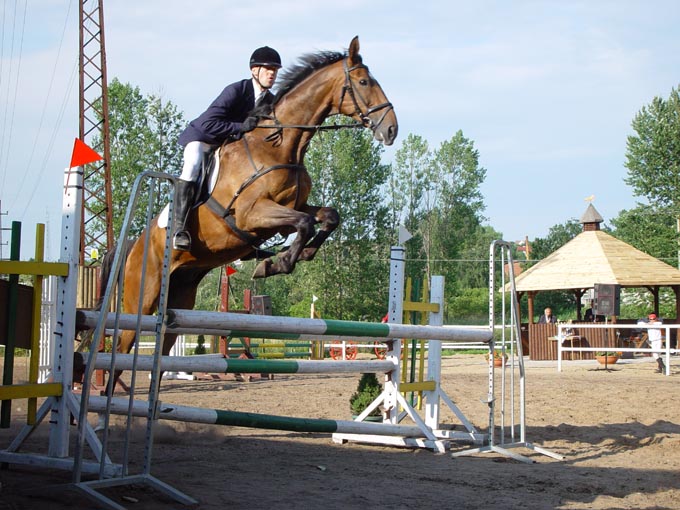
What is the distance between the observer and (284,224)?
4.98 m

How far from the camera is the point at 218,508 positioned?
3.29 m

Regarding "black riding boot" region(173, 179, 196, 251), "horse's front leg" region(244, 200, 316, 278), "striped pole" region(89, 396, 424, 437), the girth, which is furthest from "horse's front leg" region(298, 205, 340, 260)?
"striped pole" region(89, 396, 424, 437)


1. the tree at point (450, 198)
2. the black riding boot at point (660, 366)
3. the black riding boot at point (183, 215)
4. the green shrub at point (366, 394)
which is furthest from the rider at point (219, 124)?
the tree at point (450, 198)

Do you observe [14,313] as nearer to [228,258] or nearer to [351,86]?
[228,258]

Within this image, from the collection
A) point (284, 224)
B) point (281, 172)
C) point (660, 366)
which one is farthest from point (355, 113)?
point (660, 366)

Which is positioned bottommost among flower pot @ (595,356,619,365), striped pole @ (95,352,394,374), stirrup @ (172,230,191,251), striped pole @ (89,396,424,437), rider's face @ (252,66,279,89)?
flower pot @ (595,356,619,365)

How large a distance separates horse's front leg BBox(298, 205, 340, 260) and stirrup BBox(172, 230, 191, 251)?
2.50ft

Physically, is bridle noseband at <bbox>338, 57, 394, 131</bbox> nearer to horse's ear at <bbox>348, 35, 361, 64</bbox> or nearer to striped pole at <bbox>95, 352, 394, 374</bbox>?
horse's ear at <bbox>348, 35, 361, 64</bbox>

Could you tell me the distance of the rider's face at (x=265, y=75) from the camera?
549 centimetres

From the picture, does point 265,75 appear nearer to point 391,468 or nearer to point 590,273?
point 391,468

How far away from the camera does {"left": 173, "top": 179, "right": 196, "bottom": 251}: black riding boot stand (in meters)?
5.24

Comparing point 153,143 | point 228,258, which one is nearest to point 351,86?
point 228,258

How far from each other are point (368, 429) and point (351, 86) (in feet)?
7.66

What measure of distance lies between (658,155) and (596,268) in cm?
924
